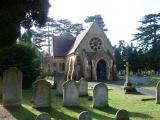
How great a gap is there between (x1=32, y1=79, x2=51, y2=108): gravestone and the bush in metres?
11.9

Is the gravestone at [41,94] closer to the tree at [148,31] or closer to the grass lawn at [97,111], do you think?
the grass lawn at [97,111]

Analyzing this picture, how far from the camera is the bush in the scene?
29.1m

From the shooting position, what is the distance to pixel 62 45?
60656 mm

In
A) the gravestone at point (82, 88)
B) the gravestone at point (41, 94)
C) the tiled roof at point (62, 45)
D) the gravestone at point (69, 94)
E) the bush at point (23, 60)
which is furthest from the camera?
the tiled roof at point (62, 45)

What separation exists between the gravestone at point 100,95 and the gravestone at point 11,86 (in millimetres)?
4015

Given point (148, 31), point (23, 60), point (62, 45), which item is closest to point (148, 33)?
point (148, 31)

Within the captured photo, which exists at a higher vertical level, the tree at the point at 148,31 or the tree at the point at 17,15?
the tree at the point at 148,31

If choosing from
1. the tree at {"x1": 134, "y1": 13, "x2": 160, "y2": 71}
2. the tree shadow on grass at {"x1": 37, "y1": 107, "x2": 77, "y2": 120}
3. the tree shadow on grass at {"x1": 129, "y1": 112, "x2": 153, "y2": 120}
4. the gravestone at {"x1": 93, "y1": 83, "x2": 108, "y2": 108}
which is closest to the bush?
the tree shadow on grass at {"x1": 37, "y1": 107, "x2": 77, "y2": 120}

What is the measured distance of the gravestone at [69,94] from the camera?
1828cm

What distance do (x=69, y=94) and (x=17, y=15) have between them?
5520 millimetres

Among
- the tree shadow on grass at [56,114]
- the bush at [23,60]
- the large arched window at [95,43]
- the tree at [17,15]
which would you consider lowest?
the tree shadow on grass at [56,114]

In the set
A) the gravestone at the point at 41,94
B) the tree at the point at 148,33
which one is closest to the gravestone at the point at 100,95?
the gravestone at the point at 41,94

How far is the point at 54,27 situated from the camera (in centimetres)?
8606

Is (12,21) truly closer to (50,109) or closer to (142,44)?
(50,109)
